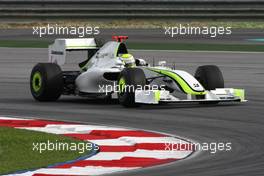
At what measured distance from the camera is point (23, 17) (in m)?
39.0

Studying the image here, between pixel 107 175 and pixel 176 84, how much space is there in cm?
683

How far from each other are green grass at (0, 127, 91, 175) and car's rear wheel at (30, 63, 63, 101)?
390 cm

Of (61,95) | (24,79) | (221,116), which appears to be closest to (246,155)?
(221,116)

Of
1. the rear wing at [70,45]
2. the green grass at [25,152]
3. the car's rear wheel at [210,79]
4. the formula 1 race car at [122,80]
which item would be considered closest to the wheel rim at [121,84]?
the formula 1 race car at [122,80]

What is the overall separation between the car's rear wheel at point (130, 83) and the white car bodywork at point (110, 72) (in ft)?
0.42

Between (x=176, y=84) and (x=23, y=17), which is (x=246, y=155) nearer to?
(x=176, y=84)

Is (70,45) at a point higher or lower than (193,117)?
higher

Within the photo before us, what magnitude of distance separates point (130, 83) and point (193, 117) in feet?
4.55

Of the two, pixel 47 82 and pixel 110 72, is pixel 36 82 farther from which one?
pixel 110 72

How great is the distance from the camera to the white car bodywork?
1711 centimetres

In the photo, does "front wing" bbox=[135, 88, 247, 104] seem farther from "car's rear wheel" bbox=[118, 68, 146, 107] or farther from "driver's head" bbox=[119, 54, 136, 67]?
"driver's head" bbox=[119, 54, 136, 67]

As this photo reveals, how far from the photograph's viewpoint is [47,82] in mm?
18219

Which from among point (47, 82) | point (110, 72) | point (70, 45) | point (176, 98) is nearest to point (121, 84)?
point (110, 72)

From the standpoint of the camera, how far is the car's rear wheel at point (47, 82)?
18219mm
